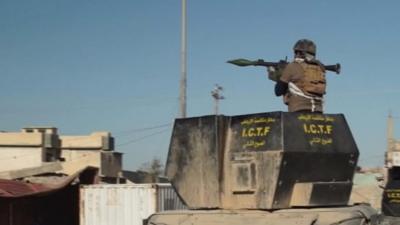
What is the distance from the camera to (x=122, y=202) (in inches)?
794

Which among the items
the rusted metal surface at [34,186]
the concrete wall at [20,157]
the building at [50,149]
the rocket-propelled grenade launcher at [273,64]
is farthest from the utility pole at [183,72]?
the rocket-propelled grenade launcher at [273,64]

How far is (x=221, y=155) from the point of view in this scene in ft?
18.5

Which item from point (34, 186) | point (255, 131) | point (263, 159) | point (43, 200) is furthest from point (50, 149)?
point (263, 159)

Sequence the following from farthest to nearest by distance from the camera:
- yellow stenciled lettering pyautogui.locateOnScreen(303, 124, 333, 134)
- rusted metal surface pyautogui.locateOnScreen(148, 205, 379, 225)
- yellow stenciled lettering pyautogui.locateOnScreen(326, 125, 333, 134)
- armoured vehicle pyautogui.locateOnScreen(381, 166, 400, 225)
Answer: armoured vehicle pyautogui.locateOnScreen(381, 166, 400, 225)
yellow stenciled lettering pyautogui.locateOnScreen(326, 125, 333, 134)
yellow stenciled lettering pyautogui.locateOnScreen(303, 124, 333, 134)
rusted metal surface pyautogui.locateOnScreen(148, 205, 379, 225)

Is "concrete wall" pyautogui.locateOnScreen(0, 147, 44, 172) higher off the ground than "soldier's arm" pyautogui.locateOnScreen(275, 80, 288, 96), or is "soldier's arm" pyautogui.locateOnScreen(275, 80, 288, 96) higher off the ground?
"soldier's arm" pyautogui.locateOnScreen(275, 80, 288, 96)

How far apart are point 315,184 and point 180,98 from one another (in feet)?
43.1

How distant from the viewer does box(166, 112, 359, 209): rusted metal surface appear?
5.37m

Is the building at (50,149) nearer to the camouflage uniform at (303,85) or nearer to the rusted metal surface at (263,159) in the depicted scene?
the rusted metal surface at (263,159)

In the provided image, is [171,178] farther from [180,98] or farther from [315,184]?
[180,98]

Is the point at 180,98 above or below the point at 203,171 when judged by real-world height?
above

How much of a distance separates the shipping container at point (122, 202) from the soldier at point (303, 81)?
521 inches

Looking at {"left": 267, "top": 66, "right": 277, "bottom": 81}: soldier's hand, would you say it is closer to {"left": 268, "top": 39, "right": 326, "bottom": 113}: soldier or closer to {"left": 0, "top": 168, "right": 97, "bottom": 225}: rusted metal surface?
{"left": 268, "top": 39, "right": 326, "bottom": 113}: soldier

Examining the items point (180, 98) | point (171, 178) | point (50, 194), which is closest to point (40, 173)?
point (50, 194)

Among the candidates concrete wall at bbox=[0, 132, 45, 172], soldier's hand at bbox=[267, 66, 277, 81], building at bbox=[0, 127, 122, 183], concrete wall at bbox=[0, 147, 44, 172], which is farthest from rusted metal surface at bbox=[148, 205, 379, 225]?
concrete wall at bbox=[0, 132, 45, 172]
